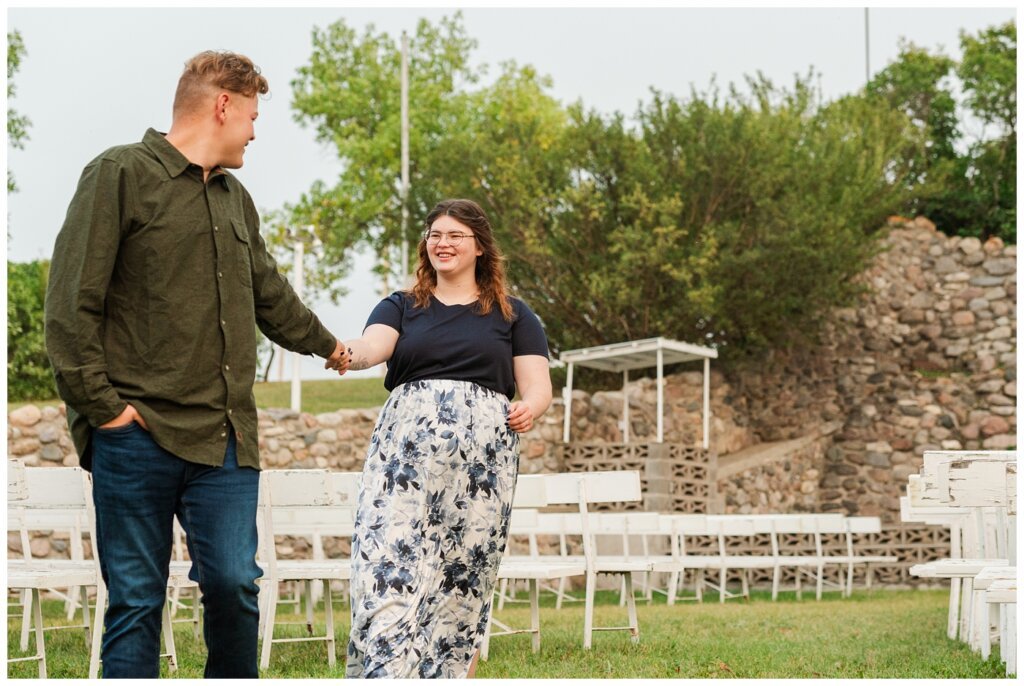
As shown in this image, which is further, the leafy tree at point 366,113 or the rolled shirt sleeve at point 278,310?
the leafy tree at point 366,113

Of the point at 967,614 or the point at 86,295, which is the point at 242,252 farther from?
the point at 967,614

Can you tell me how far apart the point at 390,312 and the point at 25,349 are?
17.6 meters

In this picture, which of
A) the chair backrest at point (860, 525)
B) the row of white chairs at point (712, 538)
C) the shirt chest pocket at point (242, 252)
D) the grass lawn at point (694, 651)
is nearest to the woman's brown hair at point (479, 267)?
the shirt chest pocket at point (242, 252)

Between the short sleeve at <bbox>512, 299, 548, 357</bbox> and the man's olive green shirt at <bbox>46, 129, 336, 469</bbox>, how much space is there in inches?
50.4

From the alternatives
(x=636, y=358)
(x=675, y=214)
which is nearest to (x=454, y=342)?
(x=636, y=358)

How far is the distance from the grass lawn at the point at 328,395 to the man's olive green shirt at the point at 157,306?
20692 millimetres

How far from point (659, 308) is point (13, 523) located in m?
12.5

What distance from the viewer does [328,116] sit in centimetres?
3216

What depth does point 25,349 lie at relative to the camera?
804 inches

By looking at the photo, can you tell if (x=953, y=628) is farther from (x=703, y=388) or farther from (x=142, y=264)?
(x=703, y=388)

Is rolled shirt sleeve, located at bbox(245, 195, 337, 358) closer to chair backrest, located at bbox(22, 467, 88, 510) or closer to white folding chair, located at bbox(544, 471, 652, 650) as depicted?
chair backrest, located at bbox(22, 467, 88, 510)

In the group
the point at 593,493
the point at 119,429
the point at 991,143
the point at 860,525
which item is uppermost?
the point at 991,143

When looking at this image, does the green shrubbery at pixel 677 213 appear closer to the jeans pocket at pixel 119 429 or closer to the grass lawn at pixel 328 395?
the grass lawn at pixel 328 395

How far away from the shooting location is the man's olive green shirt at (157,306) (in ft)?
10.7
